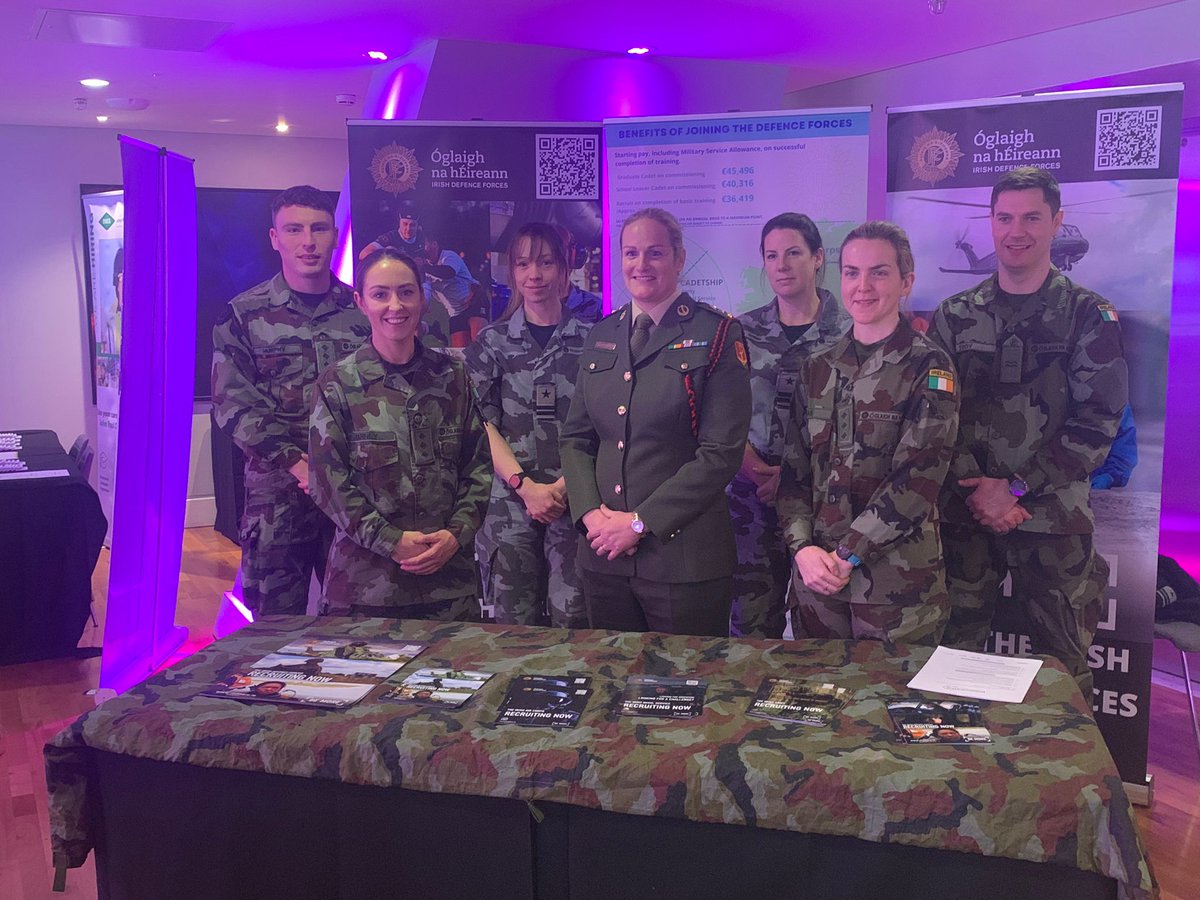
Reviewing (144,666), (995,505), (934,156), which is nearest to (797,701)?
(995,505)

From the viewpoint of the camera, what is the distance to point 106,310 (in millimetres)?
6594

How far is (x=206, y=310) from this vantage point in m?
7.20

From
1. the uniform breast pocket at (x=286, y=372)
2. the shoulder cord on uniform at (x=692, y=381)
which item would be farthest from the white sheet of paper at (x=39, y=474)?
the shoulder cord on uniform at (x=692, y=381)

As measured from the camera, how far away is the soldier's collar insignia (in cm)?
254

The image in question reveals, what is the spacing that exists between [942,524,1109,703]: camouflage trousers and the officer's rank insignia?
71 cm

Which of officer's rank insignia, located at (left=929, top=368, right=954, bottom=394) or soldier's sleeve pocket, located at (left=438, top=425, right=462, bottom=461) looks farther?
soldier's sleeve pocket, located at (left=438, top=425, right=462, bottom=461)

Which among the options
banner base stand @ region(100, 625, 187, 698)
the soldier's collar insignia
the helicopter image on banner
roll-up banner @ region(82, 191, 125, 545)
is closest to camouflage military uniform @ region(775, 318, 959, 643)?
the soldier's collar insignia

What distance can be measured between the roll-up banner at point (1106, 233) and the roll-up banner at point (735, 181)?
0.22 m

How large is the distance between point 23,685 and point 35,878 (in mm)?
1740

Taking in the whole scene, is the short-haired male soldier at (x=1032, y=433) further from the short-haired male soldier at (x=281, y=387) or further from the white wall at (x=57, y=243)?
the white wall at (x=57, y=243)

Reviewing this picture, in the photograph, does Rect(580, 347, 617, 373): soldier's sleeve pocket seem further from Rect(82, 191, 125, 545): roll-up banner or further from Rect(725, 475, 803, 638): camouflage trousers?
Rect(82, 191, 125, 545): roll-up banner

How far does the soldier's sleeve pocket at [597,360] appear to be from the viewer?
109 inches

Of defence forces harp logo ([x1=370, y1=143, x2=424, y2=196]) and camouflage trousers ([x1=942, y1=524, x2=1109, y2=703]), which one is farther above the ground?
defence forces harp logo ([x1=370, y1=143, x2=424, y2=196])

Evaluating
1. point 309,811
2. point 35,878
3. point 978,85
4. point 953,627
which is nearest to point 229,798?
point 309,811
